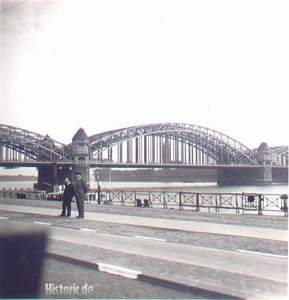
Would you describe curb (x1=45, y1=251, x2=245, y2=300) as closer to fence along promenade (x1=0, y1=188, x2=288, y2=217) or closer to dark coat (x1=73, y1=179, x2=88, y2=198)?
dark coat (x1=73, y1=179, x2=88, y2=198)

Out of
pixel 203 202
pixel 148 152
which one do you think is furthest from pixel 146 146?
pixel 203 202

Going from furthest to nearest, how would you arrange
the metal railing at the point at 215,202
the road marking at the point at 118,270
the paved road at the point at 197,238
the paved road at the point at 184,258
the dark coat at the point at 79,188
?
the metal railing at the point at 215,202 → the dark coat at the point at 79,188 → the paved road at the point at 197,238 → the road marking at the point at 118,270 → the paved road at the point at 184,258

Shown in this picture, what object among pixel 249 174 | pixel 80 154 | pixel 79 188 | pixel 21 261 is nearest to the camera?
pixel 21 261

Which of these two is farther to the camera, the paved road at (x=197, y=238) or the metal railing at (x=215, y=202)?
the metal railing at (x=215, y=202)

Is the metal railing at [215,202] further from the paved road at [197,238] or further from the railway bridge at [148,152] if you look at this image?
the railway bridge at [148,152]

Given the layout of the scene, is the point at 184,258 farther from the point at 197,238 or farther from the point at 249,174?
the point at 249,174

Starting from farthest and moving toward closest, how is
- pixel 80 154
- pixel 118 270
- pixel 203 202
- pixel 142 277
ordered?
pixel 80 154
pixel 203 202
pixel 118 270
pixel 142 277

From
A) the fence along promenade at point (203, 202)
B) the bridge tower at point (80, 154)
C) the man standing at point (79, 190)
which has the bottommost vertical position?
the fence along promenade at point (203, 202)

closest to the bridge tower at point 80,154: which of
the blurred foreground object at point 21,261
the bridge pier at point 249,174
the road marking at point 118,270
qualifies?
the bridge pier at point 249,174
